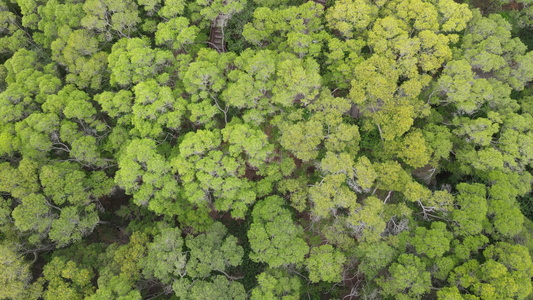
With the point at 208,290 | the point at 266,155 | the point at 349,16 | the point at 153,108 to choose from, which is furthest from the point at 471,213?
the point at 153,108

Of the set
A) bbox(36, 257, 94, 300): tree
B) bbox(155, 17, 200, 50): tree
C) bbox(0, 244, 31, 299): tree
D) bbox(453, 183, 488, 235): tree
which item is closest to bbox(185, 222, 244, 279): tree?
bbox(36, 257, 94, 300): tree

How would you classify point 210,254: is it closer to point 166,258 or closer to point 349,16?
point 166,258

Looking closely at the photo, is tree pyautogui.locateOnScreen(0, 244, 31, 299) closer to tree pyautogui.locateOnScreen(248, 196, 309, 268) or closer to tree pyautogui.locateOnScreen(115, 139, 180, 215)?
tree pyautogui.locateOnScreen(115, 139, 180, 215)

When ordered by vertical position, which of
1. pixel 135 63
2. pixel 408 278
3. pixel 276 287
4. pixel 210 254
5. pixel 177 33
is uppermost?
pixel 177 33

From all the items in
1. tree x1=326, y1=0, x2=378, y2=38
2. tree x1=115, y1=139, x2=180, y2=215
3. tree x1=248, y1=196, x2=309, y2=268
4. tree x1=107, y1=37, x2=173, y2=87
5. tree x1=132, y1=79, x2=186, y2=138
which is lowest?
tree x1=248, y1=196, x2=309, y2=268

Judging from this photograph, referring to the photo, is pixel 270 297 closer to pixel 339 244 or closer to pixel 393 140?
pixel 339 244

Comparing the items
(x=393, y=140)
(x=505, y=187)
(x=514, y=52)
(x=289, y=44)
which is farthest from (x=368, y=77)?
(x=514, y=52)

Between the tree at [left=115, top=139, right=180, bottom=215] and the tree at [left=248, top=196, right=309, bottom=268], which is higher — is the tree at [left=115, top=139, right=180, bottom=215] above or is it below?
above

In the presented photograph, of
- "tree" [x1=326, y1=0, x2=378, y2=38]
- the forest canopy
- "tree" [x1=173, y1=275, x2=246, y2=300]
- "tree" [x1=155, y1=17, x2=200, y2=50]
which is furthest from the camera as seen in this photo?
"tree" [x1=326, y1=0, x2=378, y2=38]
